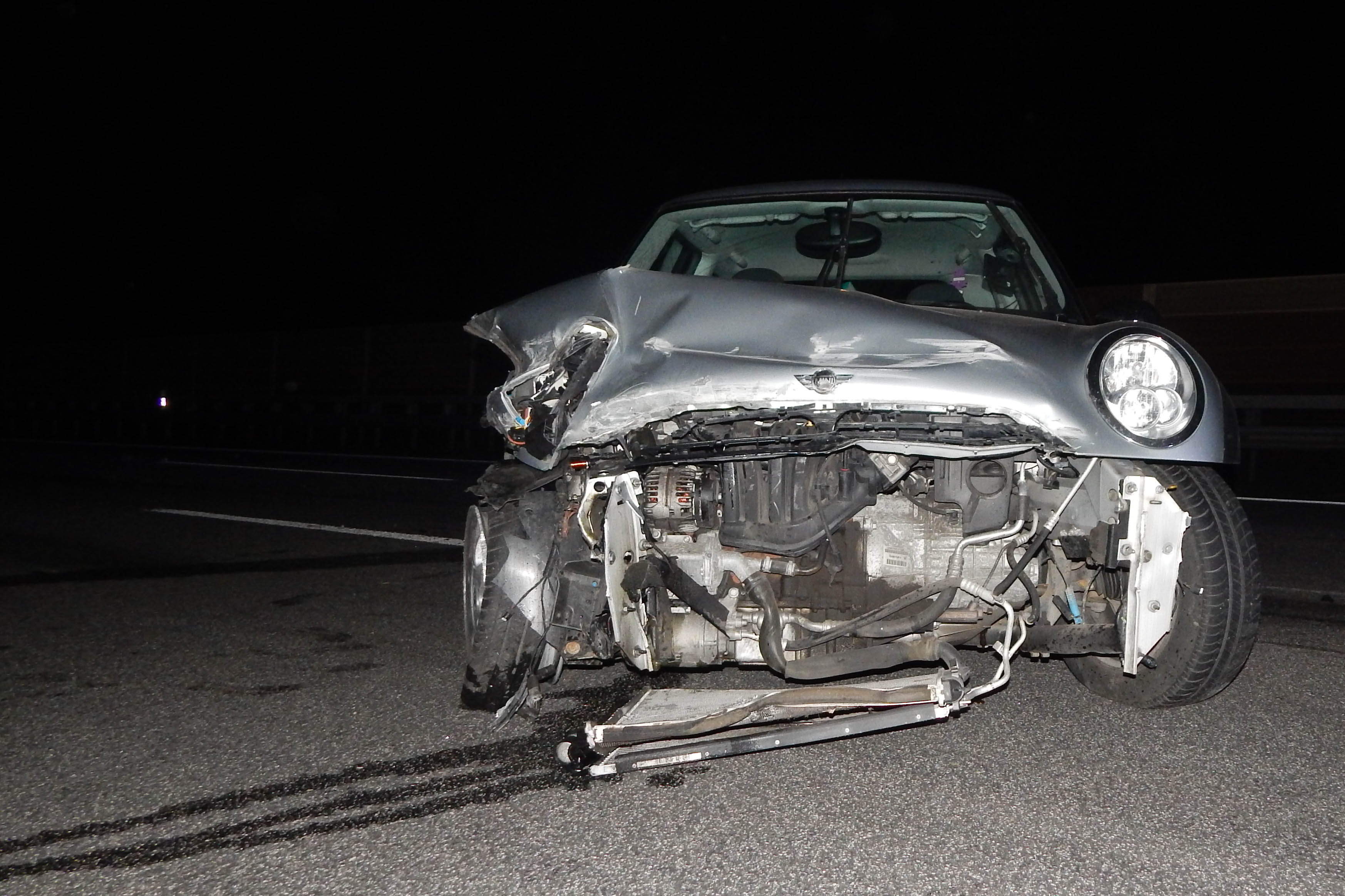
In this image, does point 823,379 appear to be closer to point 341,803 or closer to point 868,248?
point 341,803

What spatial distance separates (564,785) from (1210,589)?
1818 millimetres

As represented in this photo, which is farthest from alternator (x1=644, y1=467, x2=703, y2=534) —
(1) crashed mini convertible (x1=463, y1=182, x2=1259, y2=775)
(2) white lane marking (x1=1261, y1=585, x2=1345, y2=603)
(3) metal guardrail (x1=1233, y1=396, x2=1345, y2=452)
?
(3) metal guardrail (x1=1233, y1=396, x2=1345, y2=452)

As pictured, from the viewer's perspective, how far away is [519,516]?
358 cm

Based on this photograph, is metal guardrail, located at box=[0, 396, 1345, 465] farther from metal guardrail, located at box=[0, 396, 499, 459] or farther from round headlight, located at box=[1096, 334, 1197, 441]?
round headlight, located at box=[1096, 334, 1197, 441]

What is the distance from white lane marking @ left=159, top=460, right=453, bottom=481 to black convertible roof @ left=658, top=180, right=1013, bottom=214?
7.50 meters

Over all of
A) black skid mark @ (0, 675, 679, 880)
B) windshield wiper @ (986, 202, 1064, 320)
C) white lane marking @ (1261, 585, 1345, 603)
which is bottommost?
black skid mark @ (0, 675, 679, 880)

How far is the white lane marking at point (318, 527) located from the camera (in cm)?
775

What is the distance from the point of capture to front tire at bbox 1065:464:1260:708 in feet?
10.6

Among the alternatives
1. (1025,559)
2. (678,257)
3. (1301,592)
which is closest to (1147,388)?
(1025,559)

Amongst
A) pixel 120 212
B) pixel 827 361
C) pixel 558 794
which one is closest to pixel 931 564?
pixel 827 361

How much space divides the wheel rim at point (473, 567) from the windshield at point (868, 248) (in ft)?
4.56

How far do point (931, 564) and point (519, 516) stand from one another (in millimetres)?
1214

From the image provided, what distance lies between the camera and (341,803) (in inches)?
120

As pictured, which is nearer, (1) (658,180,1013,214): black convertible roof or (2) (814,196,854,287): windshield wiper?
(2) (814,196,854,287): windshield wiper
